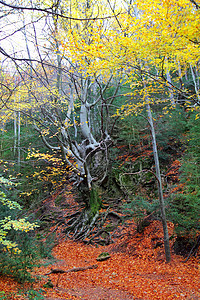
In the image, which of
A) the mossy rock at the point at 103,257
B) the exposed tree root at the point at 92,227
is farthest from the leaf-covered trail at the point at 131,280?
the exposed tree root at the point at 92,227

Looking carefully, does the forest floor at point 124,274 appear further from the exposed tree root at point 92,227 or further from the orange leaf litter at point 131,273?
the exposed tree root at point 92,227

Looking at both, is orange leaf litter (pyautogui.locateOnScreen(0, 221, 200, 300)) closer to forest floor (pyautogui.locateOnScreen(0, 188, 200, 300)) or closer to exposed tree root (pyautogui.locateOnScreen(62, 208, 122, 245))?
forest floor (pyautogui.locateOnScreen(0, 188, 200, 300))

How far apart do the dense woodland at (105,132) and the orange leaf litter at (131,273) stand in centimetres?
17

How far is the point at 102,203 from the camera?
1080cm

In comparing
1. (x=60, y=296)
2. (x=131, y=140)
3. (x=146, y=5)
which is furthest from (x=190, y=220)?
(x=131, y=140)

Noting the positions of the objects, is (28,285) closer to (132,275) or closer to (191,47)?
(132,275)

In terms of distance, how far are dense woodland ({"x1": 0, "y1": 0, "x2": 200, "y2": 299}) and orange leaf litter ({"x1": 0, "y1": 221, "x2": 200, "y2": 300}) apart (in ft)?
0.56

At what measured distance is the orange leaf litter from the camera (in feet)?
13.9

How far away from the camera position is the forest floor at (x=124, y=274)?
416 centimetres

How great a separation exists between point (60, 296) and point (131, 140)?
10.3 meters

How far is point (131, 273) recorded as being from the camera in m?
5.69

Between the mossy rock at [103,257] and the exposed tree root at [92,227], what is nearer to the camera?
the mossy rock at [103,257]

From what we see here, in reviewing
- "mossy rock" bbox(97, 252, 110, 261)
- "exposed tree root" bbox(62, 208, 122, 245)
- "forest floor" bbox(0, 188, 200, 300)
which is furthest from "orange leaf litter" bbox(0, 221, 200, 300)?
"exposed tree root" bbox(62, 208, 122, 245)

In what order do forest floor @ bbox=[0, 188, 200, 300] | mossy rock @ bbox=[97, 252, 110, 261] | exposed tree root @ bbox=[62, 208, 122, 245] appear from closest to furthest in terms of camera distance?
forest floor @ bbox=[0, 188, 200, 300], mossy rock @ bbox=[97, 252, 110, 261], exposed tree root @ bbox=[62, 208, 122, 245]
